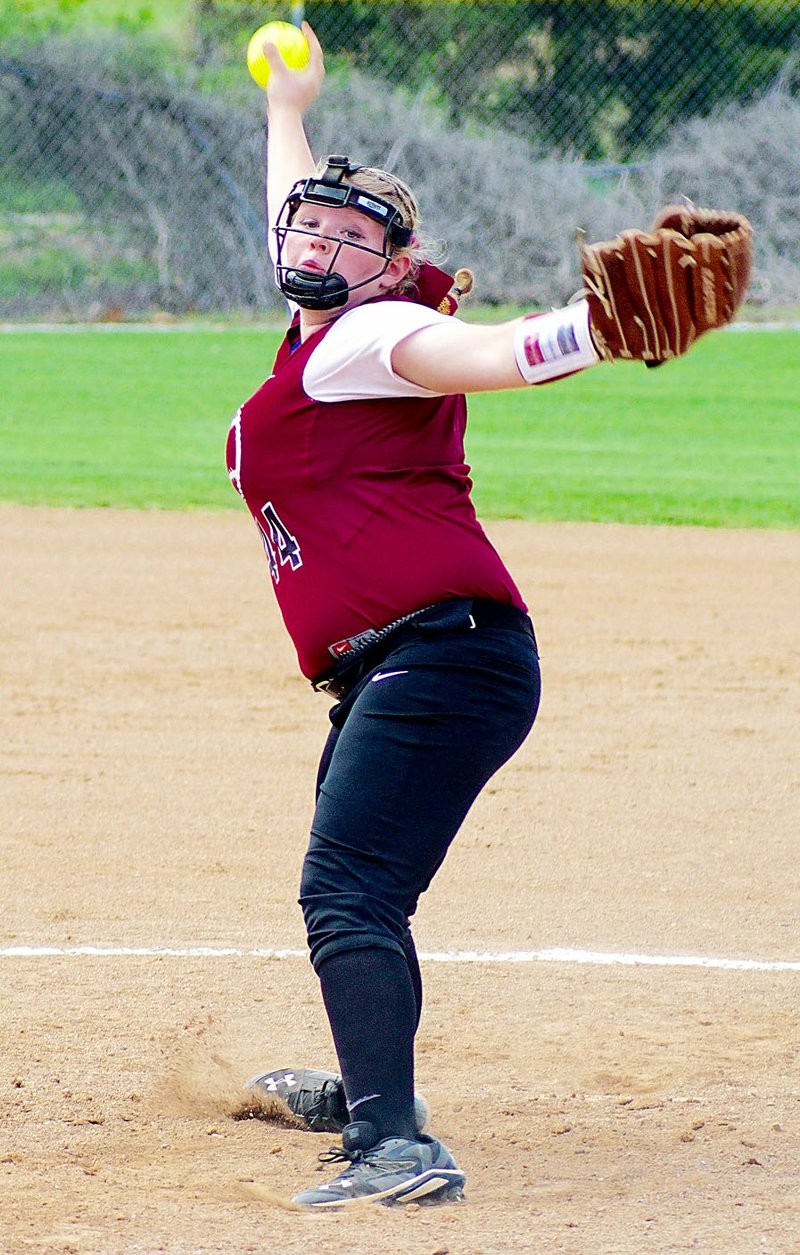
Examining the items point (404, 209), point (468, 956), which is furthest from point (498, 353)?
point (468, 956)

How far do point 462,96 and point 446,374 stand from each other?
17.7 meters

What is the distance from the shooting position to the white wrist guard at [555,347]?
2586 mm

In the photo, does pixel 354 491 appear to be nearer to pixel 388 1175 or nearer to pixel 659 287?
pixel 659 287

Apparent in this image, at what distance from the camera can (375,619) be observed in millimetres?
2961

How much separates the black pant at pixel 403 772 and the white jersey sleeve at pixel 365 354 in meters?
0.43

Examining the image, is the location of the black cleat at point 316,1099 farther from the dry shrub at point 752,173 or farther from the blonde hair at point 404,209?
the dry shrub at point 752,173

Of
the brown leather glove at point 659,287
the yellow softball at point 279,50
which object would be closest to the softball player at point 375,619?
the brown leather glove at point 659,287

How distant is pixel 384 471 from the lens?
2.92 metres

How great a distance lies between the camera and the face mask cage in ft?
9.58

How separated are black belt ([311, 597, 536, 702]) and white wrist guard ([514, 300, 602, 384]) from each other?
0.52 m

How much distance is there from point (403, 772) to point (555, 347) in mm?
804

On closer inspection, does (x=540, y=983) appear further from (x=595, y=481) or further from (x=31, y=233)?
(x=31, y=233)

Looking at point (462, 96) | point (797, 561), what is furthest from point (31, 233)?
point (797, 561)

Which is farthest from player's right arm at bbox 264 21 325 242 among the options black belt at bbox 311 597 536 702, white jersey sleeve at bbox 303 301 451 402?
black belt at bbox 311 597 536 702
